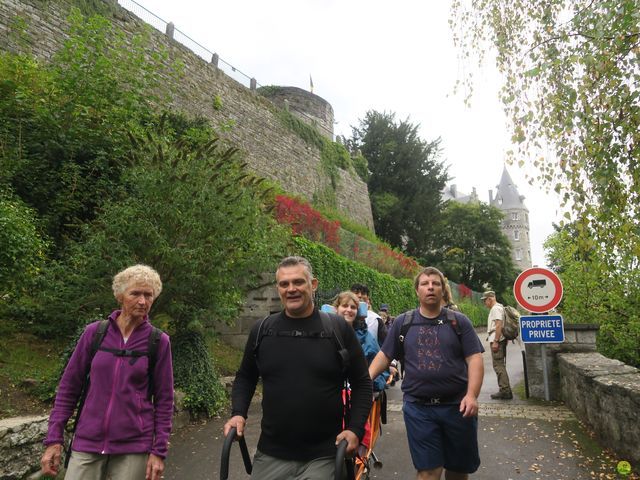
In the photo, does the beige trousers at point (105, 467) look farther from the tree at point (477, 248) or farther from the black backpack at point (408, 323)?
the tree at point (477, 248)

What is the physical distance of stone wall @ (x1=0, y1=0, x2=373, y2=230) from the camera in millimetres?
11938

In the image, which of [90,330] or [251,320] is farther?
[251,320]

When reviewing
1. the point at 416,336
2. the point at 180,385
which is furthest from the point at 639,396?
the point at 180,385

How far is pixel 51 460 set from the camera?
250 centimetres

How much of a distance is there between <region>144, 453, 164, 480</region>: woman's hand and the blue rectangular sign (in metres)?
6.25

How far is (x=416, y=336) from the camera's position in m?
3.47

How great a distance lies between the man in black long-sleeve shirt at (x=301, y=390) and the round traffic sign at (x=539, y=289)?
5620 millimetres

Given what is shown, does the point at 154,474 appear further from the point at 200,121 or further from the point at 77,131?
the point at 200,121

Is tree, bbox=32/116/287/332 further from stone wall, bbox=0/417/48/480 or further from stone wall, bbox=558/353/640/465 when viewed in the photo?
stone wall, bbox=558/353/640/465

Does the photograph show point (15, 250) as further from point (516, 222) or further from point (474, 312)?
point (516, 222)

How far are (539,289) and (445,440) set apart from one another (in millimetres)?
4850

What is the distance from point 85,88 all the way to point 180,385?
6001 mm

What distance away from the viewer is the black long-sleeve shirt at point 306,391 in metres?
2.35

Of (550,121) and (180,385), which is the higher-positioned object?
(550,121)
